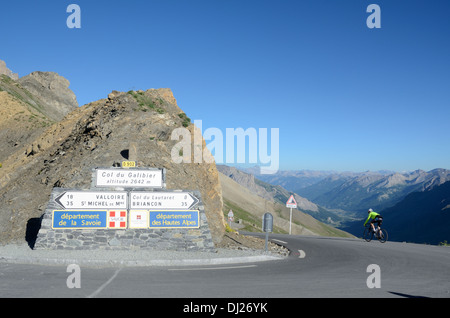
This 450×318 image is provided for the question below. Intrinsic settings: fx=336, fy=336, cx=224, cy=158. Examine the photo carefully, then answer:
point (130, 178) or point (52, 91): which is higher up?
point (52, 91)

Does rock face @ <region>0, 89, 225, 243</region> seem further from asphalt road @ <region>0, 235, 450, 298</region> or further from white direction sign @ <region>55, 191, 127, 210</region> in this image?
asphalt road @ <region>0, 235, 450, 298</region>

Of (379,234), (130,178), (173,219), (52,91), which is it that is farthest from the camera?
(52,91)

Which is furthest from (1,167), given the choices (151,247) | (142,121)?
(151,247)

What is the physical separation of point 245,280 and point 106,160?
36.9 ft

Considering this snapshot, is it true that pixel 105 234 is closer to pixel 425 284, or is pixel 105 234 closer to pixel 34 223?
pixel 34 223

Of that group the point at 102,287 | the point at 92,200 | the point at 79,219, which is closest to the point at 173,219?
the point at 92,200

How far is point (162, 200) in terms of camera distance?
1441cm

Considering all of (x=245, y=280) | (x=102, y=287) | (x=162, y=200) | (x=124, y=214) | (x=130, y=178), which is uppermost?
(x=130, y=178)

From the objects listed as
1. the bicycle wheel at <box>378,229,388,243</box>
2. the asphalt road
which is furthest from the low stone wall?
the bicycle wheel at <box>378,229,388,243</box>

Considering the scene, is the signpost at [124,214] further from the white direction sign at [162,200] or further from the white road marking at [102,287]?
the white road marking at [102,287]

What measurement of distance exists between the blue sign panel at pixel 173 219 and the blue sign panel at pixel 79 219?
6.67ft

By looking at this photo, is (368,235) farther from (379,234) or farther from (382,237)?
(379,234)

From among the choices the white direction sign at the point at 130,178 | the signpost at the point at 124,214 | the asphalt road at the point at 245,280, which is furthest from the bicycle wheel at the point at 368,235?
the white direction sign at the point at 130,178

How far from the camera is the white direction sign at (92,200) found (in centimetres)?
1364
